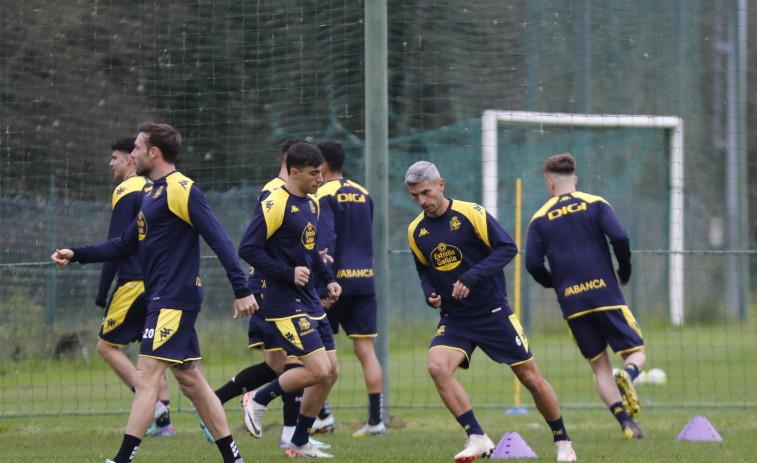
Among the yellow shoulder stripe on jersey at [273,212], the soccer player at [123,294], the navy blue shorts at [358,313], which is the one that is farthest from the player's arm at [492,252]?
the soccer player at [123,294]

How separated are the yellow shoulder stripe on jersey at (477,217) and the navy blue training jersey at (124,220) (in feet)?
8.55

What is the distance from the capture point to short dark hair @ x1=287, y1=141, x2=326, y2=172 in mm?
6602

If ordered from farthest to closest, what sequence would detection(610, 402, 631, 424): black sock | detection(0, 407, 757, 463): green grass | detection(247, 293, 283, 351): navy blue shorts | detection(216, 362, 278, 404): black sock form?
detection(610, 402, 631, 424): black sock
detection(216, 362, 278, 404): black sock
detection(247, 293, 283, 351): navy blue shorts
detection(0, 407, 757, 463): green grass

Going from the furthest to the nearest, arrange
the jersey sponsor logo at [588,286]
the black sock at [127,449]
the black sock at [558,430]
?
the jersey sponsor logo at [588,286], the black sock at [558,430], the black sock at [127,449]

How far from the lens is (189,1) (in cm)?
977

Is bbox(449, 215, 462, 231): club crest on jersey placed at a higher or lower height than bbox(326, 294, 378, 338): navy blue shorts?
higher

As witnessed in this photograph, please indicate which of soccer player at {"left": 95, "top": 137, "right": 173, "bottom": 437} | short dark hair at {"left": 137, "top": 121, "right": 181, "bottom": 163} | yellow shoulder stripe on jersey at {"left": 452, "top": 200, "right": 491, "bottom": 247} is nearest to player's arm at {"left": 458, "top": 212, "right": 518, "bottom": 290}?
yellow shoulder stripe on jersey at {"left": 452, "top": 200, "right": 491, "bottom": 247}

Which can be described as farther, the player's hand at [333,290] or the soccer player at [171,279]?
the player's hand at [333,290]

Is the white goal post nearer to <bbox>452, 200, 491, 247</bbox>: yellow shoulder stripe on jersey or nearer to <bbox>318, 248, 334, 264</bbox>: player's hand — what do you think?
<bbox>318, 248, 334, 264</bbox>: player's hand

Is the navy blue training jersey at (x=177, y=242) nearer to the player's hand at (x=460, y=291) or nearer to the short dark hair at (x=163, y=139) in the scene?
the short dark hair at (x=163, y=139)

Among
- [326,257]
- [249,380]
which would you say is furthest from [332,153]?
[249,380]

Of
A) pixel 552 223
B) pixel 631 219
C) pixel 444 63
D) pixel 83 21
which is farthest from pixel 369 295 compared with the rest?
pixel 631 219

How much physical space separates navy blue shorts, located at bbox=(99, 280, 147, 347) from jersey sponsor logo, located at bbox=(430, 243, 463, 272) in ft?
8.38

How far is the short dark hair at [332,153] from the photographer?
834 cm
